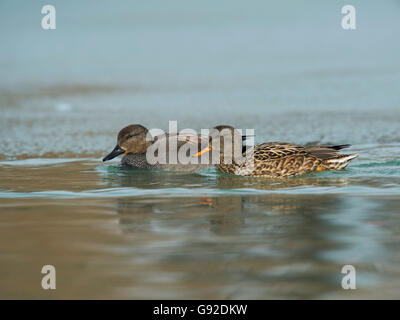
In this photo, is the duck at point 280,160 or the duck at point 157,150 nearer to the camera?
the duck at point 280,160

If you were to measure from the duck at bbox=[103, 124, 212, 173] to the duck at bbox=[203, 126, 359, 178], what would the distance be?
45 cm

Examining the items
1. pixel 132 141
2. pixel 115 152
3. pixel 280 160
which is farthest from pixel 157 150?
pixel 280 160

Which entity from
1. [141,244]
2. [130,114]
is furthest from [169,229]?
[130,114]

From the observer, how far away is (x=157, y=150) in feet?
32.8

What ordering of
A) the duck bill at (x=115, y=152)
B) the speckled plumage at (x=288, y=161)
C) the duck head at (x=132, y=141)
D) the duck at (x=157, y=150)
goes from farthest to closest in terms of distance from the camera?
the duck head at (x=132, y=141) < the duck bill at (x=115, y=152) < the duck at (x=157, y=150) < the speckled plumage at (x=288, y=161)

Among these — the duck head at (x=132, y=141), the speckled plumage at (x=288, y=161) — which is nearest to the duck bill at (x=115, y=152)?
the duck head at (x=132, y=141)

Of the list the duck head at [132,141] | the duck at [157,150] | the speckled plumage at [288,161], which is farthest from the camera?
the duck head at [132,141]

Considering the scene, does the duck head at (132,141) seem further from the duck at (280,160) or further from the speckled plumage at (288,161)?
the speckled plumage at (288,161)

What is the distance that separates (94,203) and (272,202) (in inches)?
70.6

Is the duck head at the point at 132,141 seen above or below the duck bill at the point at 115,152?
above

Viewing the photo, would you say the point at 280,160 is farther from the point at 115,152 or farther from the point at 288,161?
the point at 115,152

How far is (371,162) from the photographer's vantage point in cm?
955

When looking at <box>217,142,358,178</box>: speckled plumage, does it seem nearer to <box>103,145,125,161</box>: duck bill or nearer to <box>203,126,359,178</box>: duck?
<box>203,126,359,178</box>: duck

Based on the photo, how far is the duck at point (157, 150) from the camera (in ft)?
31.6
